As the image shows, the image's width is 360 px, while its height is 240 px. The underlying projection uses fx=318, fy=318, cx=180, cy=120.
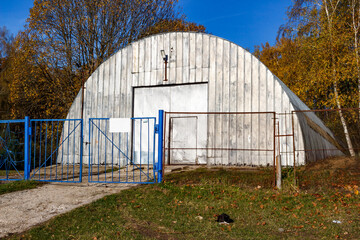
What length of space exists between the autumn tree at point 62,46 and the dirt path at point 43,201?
46.4 ft

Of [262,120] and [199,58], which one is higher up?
[199,58]

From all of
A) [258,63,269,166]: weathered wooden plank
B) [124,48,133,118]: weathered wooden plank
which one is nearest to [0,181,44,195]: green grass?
[124,48,133,118]: weathered wooden plank

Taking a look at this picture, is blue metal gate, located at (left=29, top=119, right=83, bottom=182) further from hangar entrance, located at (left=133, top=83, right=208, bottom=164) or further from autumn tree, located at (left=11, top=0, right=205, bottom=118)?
autumn tree, located at (left=11, top=0, right=205, bottom=118)

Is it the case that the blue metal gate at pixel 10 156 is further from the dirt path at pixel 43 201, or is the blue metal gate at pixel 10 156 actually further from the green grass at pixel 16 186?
the dirt path at pixel 43 201

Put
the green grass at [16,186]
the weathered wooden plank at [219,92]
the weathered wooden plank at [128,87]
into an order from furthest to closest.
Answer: the weathered wooden plank at [128,87], the weathered wooden plank at [219,92], the green grass at [16,186]

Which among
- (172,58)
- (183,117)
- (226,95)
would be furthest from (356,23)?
(183,117)

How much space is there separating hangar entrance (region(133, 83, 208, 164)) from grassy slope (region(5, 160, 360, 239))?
2902mm

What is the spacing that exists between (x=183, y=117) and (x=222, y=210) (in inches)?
245

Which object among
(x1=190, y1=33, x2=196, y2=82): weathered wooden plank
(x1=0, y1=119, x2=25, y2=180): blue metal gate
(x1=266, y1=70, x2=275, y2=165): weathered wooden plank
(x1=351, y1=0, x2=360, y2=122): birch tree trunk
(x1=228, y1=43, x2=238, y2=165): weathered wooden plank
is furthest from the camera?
(x1=351, y1=0, x2=360, y2=122): birch tree trunk

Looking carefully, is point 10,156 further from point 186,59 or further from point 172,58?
point 186,59

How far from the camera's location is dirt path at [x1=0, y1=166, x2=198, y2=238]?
6121 millimetres

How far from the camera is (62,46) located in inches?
856

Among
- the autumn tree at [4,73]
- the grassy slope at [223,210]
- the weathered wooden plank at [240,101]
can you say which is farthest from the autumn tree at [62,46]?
the grassy slope at [223,210]

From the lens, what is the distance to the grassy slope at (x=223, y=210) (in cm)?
545
